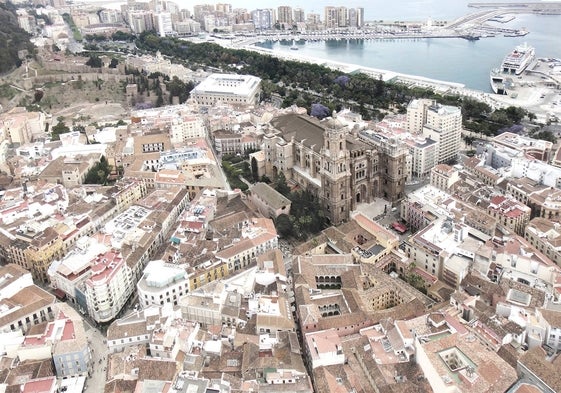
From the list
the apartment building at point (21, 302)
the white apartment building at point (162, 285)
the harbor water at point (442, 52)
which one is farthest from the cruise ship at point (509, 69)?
the apartment building at point (21, 302)

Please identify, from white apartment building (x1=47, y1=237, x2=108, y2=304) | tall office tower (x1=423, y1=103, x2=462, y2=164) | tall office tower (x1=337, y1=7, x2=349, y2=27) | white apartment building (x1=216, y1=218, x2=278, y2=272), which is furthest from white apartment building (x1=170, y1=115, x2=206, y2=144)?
tall office tower (x1=337, y1=7, x2=349, y2=27)

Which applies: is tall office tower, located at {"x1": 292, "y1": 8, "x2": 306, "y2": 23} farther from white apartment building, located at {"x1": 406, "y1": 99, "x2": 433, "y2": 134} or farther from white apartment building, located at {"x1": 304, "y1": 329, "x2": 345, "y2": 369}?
white apartment building, located at {"x1": 304, "y1": 329, "x2": 345, "y2": 369}

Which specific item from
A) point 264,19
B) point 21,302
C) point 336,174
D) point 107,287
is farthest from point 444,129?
point 264,19

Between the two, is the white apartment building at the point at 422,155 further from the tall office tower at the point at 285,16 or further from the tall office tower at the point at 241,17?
the tall office tower at the point at 241,17

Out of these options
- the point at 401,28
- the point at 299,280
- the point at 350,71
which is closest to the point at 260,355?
the point at 299,280

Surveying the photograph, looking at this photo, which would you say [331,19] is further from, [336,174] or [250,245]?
[250,245]
